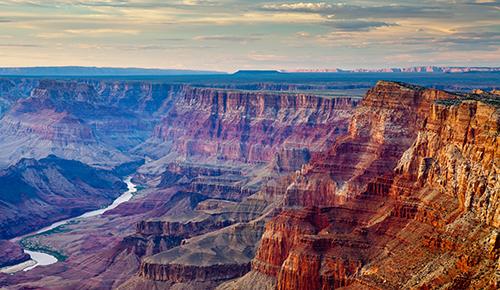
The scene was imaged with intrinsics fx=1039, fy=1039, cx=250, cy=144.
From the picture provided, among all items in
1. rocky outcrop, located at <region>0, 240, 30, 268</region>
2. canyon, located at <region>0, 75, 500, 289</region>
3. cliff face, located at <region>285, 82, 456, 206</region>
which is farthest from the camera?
rocky outcrop, located at <region>0, 240, 30, 268</region>

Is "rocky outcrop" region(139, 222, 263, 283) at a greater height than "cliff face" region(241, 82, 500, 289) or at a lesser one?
lesser

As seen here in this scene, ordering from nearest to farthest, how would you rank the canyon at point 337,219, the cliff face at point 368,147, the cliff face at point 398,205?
the cliff face at point 398,205 < the canyon at point 337,219 < the cliff face at point 368,147

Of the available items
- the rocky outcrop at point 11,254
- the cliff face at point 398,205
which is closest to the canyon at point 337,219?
the cliff face at point 398,205

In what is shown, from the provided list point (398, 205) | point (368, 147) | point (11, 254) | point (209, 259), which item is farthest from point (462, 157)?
point (11, 254)

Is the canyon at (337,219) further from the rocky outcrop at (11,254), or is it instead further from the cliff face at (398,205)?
the rocky outcrop at (11,254)

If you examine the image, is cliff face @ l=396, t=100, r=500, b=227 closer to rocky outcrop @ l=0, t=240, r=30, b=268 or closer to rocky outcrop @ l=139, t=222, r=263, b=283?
rocky outcrop @ l=139, t=222, r=263, b=283

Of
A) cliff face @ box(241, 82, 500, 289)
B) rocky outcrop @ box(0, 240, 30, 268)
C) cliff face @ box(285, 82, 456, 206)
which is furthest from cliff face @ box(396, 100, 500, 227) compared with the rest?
rocky outcrop @ box(0, 240, 30, 268)

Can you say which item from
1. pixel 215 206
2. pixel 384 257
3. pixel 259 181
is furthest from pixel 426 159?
pixel 259 181

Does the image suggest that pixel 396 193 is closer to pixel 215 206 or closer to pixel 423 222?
pixel 423 222

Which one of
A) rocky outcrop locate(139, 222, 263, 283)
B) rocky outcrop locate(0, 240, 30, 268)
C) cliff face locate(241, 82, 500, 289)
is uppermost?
cliff face locate(241, 82, 500, 289)

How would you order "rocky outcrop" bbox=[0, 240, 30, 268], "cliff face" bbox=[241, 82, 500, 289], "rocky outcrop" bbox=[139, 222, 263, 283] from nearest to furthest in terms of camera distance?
"cliff face" bbox=[241, 82, 500, 289] < "rocky outcrop" bbox=[139, 222, 263, 283] < "rocky outcrop" bbox=[0, 240, 30, 268]
